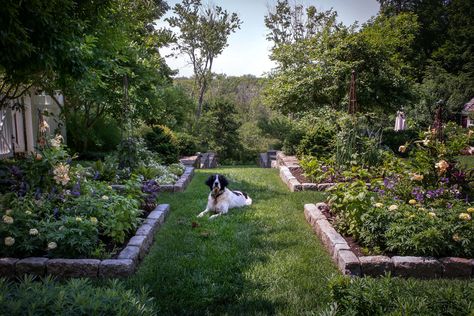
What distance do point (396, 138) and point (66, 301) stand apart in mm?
15382

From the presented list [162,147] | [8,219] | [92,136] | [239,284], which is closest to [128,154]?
[162,147]

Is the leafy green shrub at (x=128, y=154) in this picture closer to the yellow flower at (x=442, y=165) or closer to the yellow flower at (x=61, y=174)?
the yellow flower at (x=61, y=174)

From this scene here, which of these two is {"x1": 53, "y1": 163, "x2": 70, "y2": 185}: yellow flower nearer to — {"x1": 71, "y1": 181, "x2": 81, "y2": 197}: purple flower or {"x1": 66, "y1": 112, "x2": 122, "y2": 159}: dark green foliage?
{"x1": 71, "y1": 181, "x2": 81, "y2": 197}: purple flower

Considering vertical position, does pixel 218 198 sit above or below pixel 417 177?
below

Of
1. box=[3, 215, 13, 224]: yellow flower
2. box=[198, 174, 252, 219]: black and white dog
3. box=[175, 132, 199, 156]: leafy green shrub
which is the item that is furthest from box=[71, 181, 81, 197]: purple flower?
box=[175, 132, 199, 156]: leafy green shrub

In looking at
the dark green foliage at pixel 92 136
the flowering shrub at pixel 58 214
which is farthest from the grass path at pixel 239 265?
the dark green foliage at pixel 92 136

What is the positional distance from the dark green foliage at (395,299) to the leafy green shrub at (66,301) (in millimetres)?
1300

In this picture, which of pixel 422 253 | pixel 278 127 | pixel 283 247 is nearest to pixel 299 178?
pixel 283 247

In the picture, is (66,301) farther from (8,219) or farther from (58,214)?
(58,214)

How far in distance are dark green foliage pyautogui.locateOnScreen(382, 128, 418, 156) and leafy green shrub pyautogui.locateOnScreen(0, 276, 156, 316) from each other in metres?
14.4

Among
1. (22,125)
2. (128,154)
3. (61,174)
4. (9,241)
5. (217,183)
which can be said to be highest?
→ (22,125)

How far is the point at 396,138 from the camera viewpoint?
15344mm

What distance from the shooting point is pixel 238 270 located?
3662 mm

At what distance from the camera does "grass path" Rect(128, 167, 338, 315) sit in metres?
3.02
